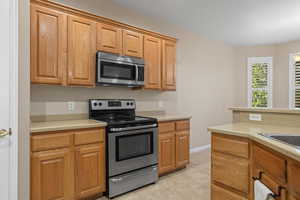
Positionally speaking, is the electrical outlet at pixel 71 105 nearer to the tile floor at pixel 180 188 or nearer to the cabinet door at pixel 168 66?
the tile floor at pixel 180 188

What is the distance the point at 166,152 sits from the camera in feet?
10.5

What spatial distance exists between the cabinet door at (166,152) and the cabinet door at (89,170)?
3.26 ft

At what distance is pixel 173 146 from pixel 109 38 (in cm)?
194

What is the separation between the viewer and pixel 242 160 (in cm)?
189

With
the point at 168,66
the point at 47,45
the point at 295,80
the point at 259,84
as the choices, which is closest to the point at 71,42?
the point at 47,45

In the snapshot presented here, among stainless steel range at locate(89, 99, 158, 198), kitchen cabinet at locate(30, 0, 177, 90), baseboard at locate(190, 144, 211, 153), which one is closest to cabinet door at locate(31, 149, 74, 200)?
stainless steel range at locate(89, 99, 158, 198)

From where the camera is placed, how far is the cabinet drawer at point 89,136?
2.28 m

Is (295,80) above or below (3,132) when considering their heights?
above

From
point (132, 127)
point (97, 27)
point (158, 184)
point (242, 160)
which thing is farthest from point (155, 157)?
point (97, 27)

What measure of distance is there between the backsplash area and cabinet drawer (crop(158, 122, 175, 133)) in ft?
2.09

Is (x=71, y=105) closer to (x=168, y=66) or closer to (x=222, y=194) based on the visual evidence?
(x=168, y=66)

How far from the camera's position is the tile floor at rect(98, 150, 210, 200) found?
2563mm

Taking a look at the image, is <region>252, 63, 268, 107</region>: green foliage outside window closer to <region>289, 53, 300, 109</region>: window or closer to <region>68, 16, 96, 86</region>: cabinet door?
<region>289, 53, 300, 109</region>: window

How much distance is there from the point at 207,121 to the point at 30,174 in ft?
13.1
